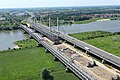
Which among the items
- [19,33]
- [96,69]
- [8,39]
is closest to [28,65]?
[96,69]

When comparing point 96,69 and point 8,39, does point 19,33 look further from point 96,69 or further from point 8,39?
point 96,69

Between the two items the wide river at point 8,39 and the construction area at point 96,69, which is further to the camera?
the wide river at point 8,39

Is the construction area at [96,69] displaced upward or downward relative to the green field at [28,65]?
upward

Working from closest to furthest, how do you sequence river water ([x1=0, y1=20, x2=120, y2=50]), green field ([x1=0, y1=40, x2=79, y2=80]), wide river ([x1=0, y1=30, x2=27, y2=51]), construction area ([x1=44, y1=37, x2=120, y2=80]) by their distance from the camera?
construction area ([x1=44, y1=37, x2=120, y2=80]) → green field ([x1=0, y1=40, x2=79, y2=80]) → wide river ([x1=0, y1=30, x2=27, y2=51]) → river water ([x1=0, y1=20, x2=120, y2=50])

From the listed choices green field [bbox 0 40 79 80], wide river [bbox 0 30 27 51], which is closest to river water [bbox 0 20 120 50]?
wide river [bbox 0 30 27 51]

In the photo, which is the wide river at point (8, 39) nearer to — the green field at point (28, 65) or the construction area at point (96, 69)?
the green field at point (28, 65)

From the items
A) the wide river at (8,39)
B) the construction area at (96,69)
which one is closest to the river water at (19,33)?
the wide river at (8,39)

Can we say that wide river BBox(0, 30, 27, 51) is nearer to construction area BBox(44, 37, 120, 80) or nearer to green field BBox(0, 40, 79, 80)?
green field BBox(0, 40, 79, 80)

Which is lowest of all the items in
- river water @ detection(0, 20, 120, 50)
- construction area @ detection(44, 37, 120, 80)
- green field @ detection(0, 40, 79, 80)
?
river water @ detection(0, 20, 120, 50)

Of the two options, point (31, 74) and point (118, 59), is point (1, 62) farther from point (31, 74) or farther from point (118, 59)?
point (118, 59)
